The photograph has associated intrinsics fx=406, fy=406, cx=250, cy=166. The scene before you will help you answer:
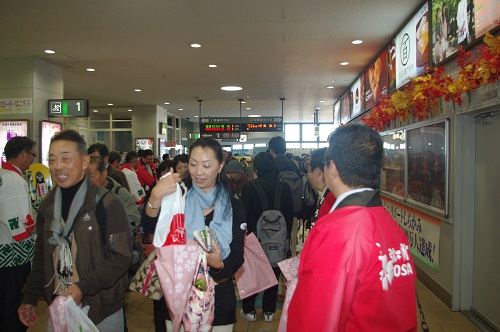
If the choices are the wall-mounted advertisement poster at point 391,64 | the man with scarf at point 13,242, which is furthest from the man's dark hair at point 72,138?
the wall-mounted advertisement poster at point 391,64

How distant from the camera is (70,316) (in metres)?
1.78

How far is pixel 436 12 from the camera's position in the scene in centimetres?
490

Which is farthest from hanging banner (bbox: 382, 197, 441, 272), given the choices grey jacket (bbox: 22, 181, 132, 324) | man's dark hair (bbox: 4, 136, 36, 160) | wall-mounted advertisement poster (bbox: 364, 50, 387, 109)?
man's dark hair (bbox: 4, 136, 36, 160)

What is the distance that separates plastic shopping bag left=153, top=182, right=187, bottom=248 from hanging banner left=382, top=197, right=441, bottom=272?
3.92m

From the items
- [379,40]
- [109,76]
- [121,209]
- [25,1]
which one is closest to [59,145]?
[121,209]

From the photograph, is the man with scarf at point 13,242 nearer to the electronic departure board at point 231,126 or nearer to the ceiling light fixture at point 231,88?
the ceiling light fixture at point 231,88

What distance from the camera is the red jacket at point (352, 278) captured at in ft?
4.13

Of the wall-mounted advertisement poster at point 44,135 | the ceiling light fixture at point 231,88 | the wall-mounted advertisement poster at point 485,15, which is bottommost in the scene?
the wall-mounted advertisement poster at point 44,135

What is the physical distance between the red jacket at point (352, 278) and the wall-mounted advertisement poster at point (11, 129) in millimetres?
8085

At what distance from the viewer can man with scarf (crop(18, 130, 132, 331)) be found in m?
1.92

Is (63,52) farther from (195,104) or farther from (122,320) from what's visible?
(195,104)

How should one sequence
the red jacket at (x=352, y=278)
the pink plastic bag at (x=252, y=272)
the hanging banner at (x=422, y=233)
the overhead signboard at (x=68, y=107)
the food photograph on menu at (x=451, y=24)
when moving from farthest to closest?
the overhead signboard at (x=68, y=107), the hanging banner at (x=422, y=233), the food photograph on menu at (x=451, y=24), the pink plastic bag at (x=252, y=272), the red jacket at (x=352, y=278)

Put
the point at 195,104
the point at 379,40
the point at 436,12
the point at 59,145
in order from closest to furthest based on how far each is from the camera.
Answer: the point at 59,145 < the point at 436,12 < the point at 379,40 < the point at 195,104

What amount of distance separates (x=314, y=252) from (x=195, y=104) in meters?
14.9
